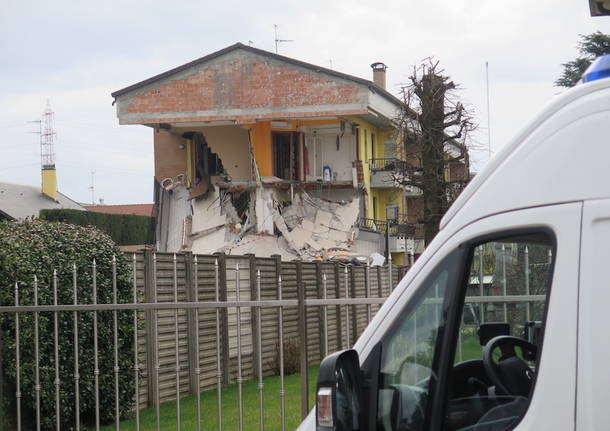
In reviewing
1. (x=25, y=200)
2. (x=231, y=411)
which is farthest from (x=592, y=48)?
(x=25, y=200)

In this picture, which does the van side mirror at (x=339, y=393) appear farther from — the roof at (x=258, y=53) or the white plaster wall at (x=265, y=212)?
the white plaster wall at (x=265, y=212)

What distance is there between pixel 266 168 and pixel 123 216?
1395 centimetres

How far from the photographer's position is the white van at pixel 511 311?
290 cm

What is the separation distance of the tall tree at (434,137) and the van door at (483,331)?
9852 mm

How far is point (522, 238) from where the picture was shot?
318cm

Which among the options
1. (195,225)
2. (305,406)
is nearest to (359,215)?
(195,225)

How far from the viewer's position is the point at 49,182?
64500 mm

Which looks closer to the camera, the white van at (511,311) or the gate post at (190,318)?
the white van at (511,311)

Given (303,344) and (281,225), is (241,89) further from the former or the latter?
(303,344)

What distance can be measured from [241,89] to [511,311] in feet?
131

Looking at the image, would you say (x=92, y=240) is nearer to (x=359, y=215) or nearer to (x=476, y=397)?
(x=476, y=397)

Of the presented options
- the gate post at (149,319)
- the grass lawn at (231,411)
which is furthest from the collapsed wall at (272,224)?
the grass lawn at (231,411)

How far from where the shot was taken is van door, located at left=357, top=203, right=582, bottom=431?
9.86ft

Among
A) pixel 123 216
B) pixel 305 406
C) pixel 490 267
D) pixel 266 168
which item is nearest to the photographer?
pixel 490 267
